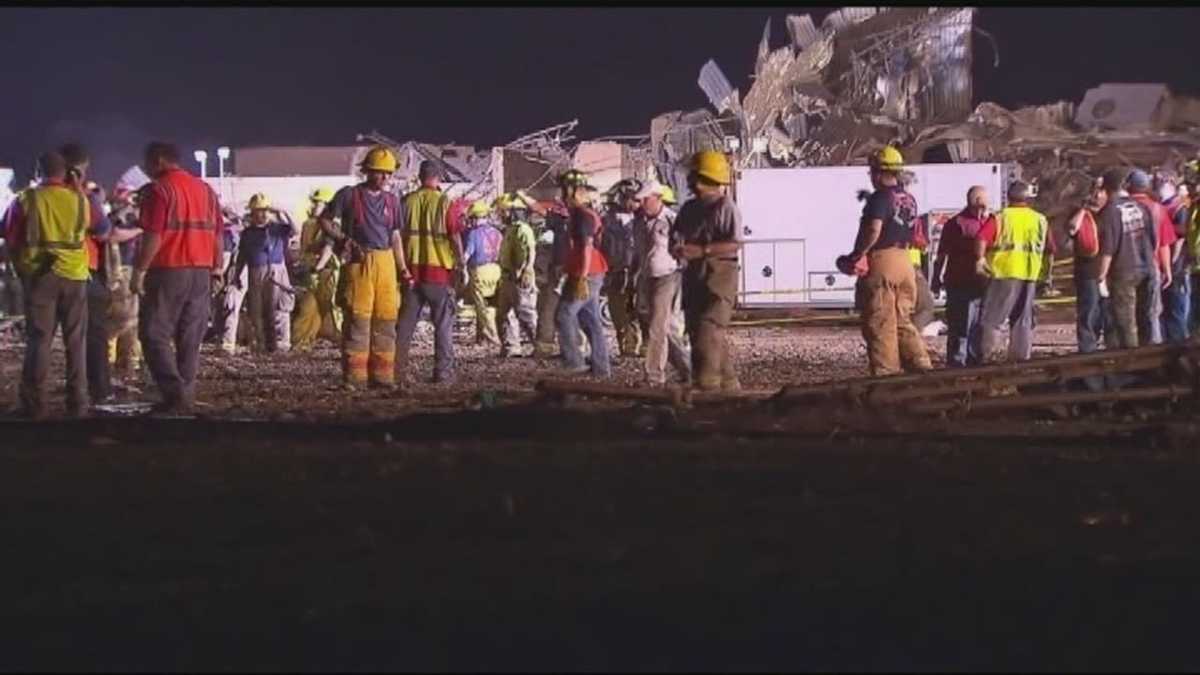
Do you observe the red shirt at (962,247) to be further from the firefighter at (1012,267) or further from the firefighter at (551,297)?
the firefighter at (551,297)

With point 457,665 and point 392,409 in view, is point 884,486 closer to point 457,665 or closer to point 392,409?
point 457,665

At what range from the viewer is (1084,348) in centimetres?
1658

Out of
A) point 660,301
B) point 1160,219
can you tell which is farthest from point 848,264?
point 1160,219

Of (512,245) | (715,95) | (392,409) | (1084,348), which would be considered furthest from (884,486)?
(715,95)

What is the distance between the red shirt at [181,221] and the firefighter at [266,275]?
8952 millimetres

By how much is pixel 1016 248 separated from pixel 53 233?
25.8 ft

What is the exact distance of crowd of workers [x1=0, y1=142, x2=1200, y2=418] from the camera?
41.0 feet

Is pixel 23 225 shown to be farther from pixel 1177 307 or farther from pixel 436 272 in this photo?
pixel 1177 307

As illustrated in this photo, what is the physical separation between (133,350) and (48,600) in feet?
35.2

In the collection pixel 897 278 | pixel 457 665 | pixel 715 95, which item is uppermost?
pixel 715 95

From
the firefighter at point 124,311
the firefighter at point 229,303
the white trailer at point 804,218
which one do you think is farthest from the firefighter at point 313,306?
the white trailer at point 804,218

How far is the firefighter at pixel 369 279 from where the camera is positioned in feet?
47.5

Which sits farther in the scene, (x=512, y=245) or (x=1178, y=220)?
(x=512, y=245)

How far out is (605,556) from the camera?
720 centimetres
